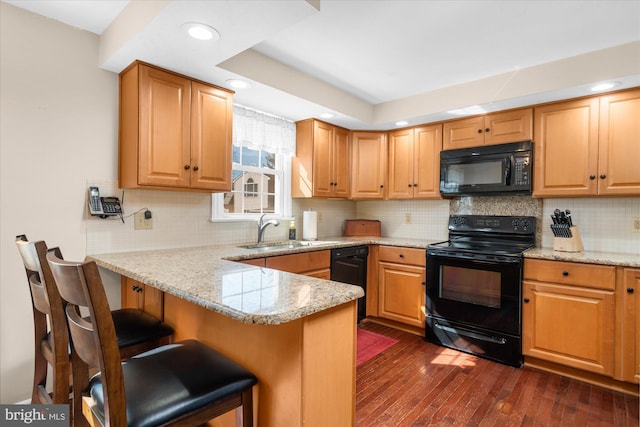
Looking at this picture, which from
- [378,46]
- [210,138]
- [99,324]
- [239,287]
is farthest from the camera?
[210,138]

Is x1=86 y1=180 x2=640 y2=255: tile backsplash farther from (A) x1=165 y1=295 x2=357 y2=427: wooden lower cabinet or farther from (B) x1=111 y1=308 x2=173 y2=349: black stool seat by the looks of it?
(A) x1=165 y1=295 x2=357 y2=427: wooden lower cabinet

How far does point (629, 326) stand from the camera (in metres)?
2.16

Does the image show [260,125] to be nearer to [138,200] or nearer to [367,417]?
[138,200]

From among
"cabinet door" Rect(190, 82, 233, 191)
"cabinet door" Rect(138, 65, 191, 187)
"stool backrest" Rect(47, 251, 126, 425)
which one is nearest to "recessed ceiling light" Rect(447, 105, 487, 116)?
"cabinet door" Rect(190, 82, 233, 191)

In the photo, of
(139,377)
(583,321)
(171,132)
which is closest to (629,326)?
(583,321)

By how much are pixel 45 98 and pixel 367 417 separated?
270 cm

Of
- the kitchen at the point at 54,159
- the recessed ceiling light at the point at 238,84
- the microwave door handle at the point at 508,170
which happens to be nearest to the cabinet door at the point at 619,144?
the kitchen at the point at 54,159

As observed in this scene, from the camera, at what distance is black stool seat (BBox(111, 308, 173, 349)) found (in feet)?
4.82

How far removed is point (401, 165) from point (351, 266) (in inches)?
50.8

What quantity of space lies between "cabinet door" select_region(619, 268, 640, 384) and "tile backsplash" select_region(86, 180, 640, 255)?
0.63 meters

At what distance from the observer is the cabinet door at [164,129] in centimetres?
207

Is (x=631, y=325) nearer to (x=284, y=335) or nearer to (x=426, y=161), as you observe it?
(x=426, y=161)

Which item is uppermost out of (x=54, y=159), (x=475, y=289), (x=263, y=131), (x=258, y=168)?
(x=263, y=131)

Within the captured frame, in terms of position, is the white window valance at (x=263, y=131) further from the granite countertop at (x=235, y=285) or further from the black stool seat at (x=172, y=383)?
the black stool seat at (x=172, y=383)
